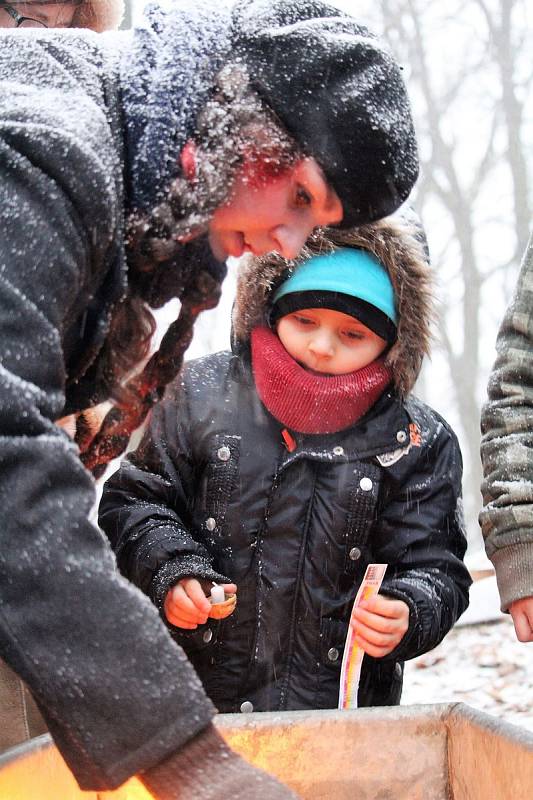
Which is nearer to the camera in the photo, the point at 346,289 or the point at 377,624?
the point at 377,624

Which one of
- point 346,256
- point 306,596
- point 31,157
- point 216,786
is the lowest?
point 306,596

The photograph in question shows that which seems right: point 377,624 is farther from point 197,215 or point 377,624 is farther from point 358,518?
point 197,215

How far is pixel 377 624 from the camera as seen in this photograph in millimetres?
2234

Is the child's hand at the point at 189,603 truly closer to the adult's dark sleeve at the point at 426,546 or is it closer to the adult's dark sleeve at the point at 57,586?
the adult's dark sleeve at the point at 426,546

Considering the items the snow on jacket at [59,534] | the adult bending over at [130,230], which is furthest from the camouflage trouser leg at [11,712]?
the snow on jacket at [59,534]

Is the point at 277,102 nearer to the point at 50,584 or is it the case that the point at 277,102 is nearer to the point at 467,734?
the point at 50,584

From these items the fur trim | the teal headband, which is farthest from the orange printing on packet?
the fur trim

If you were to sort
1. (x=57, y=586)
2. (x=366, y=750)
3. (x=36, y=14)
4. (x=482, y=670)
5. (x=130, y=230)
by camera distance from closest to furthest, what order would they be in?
(x=57, y=586) → (x=130, y=230) → (x=366, y=750) → (x=36, y=14) → (x=482, y=670)

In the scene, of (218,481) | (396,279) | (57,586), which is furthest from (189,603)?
(57,586)

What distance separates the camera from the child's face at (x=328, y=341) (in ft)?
8.14

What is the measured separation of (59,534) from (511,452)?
164 centimetres

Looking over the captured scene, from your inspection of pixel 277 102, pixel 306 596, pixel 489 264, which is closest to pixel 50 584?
pixel 277 102

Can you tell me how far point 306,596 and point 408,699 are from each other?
2.43 m

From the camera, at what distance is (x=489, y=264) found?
14.3 metres
